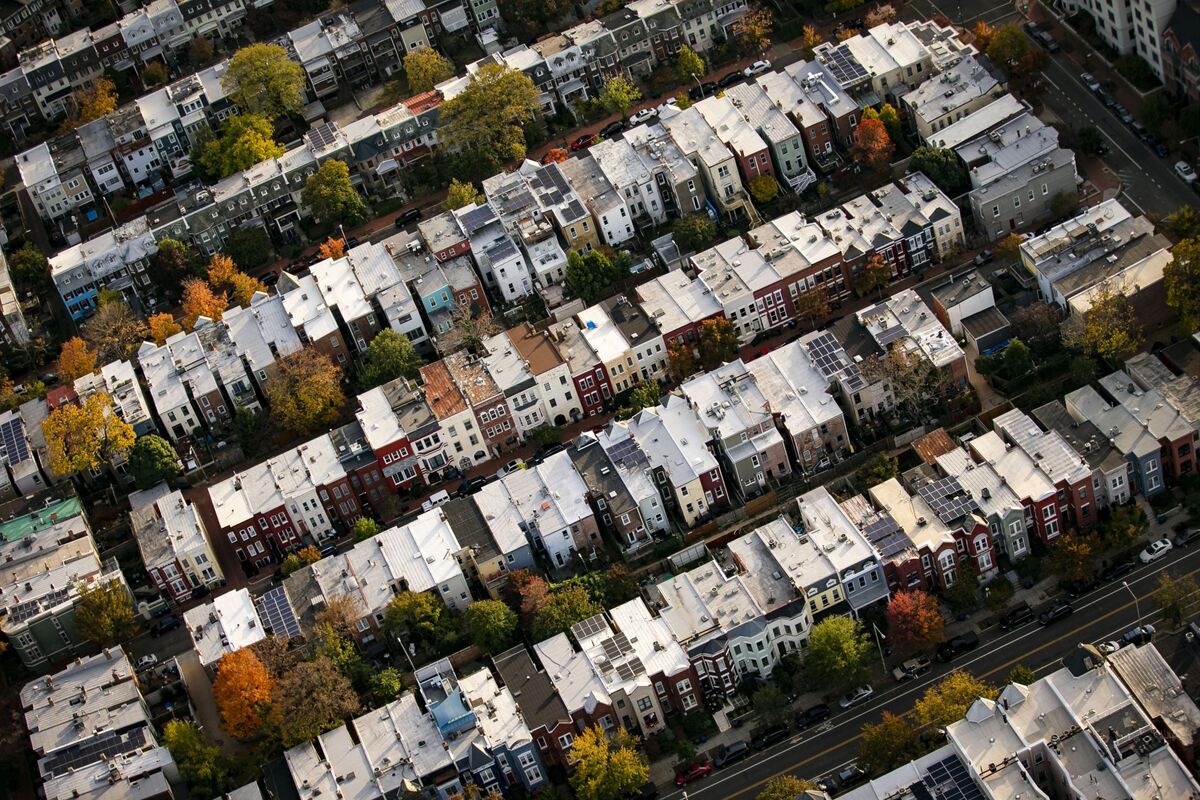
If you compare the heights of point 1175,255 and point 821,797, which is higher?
point 1175,255

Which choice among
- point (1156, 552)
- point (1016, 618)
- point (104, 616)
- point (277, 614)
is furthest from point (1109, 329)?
point (104, 616)

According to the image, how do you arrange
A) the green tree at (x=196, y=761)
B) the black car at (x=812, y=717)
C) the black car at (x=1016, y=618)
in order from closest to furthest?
the black car at (x=812, y=717) → the black car at (x=1016, y=618) → the green tree at (x=196, y=761)

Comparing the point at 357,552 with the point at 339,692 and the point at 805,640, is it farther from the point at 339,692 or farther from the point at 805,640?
the point at 805,640

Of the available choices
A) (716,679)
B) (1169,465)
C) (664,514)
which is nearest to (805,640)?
(716,679)

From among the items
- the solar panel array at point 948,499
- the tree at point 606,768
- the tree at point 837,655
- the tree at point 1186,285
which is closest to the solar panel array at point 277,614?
the tree at point 606,768

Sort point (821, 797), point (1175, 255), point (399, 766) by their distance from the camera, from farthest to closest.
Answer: point (1175, 255), point (399, 766), point (821, 797)

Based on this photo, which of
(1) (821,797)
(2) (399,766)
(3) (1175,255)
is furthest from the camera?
(3) (1175,255)

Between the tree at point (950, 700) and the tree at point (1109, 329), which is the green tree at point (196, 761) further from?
the tree at point (1109, 329)
